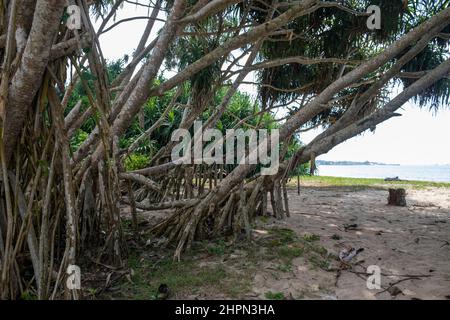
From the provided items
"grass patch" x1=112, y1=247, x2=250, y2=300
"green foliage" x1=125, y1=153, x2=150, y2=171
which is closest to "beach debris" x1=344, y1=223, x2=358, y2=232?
"grass patch" x1=112, y1=247, x2=250, y2=300

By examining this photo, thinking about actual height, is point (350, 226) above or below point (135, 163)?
below

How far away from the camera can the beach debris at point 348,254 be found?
2.99 metres

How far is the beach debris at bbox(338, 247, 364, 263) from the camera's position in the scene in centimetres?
299

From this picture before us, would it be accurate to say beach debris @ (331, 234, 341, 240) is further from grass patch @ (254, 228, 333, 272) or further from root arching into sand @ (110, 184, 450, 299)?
grass patch @ (254, 228, 333, 272)

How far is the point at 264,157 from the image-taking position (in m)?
3.48

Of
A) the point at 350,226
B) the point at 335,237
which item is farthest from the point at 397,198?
the point at 335,237

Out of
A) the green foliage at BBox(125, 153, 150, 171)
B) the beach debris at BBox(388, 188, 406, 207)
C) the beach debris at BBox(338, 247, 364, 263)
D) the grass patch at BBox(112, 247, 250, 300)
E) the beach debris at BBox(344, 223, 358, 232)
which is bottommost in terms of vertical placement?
the grass patch at BBox(112, 247, 250, 300)

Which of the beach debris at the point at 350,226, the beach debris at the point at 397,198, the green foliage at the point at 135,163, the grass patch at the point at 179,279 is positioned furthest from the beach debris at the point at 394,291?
the green foliage at the point at 135,163

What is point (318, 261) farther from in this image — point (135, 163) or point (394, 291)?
point (135, 163)

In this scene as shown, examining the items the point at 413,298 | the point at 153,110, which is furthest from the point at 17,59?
the point at 153,110

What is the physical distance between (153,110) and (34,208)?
24.1ft

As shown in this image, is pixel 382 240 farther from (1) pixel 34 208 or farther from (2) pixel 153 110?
(2) pixel 153 110

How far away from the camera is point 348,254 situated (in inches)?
121

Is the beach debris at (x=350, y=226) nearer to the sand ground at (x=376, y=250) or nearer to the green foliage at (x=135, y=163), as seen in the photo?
the sand ground at (x=376, y=250)
